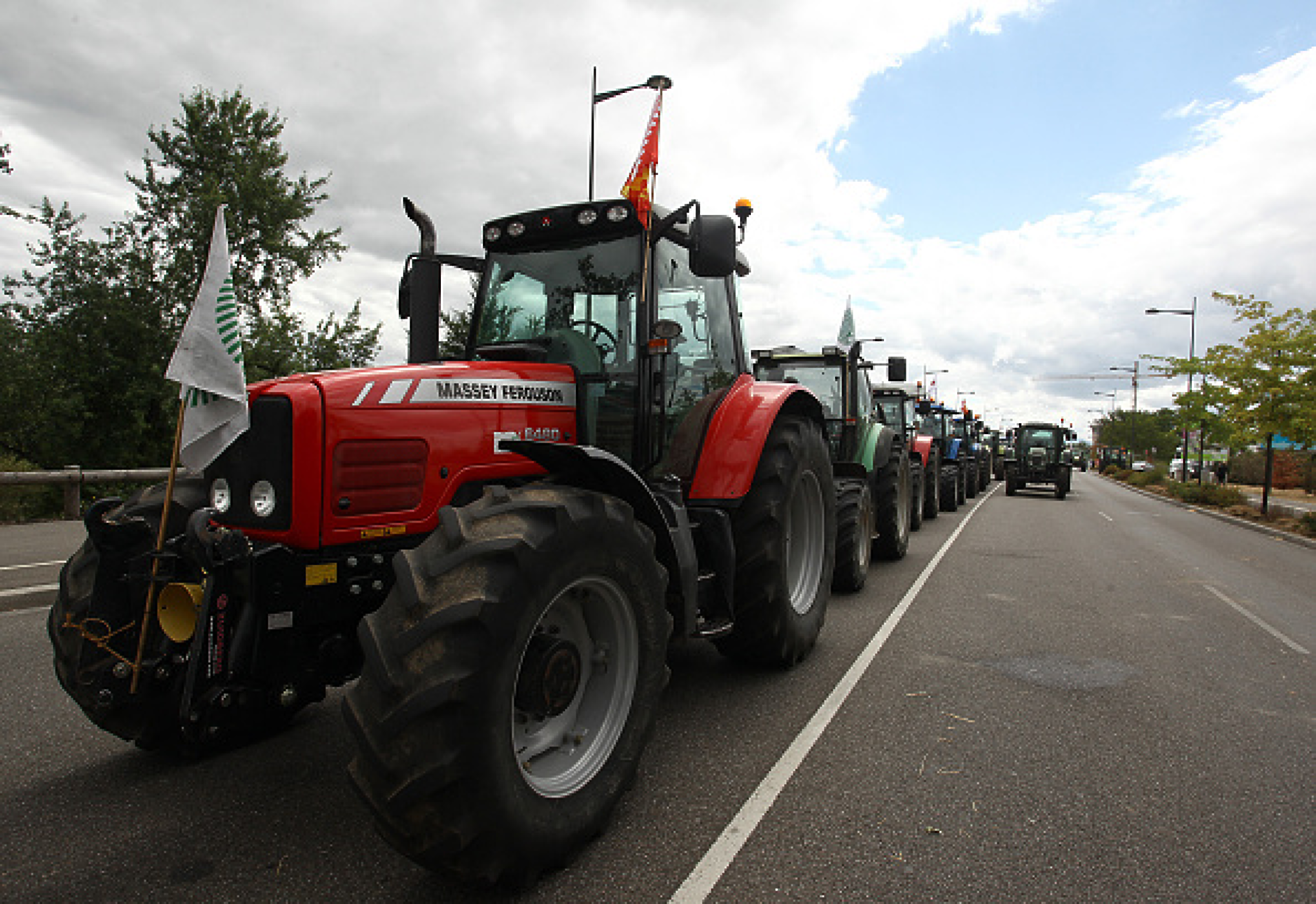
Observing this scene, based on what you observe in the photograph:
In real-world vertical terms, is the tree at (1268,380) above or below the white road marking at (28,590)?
above

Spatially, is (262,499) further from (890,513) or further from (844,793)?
(890,513)

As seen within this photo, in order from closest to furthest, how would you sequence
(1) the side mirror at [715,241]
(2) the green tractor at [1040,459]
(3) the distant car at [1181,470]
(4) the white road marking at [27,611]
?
(1) the side mirror at [715,241] → (4) the white road marking at [27,611] → (2) the green tractor at [1040,459] → (3) the distant car at [1181,470]

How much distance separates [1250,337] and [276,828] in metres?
21.2

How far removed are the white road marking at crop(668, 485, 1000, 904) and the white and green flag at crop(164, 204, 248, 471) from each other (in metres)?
2.10

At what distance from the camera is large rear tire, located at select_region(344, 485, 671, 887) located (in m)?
2.07

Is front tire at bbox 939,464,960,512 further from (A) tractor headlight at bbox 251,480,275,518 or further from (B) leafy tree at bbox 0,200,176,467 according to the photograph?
(B) leafy tree at bbox 0,200,176,467

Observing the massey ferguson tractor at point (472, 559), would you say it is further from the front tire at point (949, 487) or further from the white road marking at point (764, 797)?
the front tire at point (949, 487)

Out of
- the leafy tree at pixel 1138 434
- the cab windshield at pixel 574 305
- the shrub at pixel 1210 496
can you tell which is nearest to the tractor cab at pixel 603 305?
the cab windshield at pixel 574 305

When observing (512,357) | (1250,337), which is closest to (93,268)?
(512,357)

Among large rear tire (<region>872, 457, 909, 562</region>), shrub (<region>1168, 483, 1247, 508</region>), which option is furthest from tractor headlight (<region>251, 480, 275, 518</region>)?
shrub (<region>1168, 483, 1247, 508</region>)

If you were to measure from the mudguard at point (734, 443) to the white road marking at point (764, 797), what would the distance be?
1210mm

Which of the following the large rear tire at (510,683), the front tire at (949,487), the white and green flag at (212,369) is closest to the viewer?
the large rear tire at (510,683)

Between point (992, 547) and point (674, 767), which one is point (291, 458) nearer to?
point (674, 767)

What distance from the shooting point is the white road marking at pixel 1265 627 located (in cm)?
580
